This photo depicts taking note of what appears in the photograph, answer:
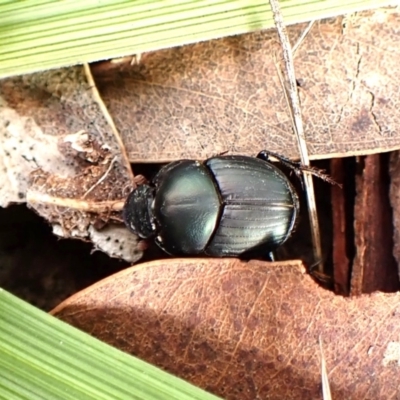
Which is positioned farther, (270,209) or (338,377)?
(270,209)

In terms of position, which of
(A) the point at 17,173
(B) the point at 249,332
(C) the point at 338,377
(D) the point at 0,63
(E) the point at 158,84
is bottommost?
(C) the point at 338,377

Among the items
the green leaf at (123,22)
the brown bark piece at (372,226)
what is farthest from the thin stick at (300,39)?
the brown bark piece at (372,226)

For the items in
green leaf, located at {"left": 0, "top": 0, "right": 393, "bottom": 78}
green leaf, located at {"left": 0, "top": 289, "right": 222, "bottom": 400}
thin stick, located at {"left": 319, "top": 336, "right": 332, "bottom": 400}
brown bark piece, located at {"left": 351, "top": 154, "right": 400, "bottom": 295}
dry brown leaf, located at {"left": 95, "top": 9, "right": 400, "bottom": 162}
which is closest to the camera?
green leaf, located at {"left": 0, "top": 289, "right": 222, "bottom": 400}

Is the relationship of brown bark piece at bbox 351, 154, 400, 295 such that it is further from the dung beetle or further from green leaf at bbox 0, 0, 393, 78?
green leaf at bbox 0, 0, 393, 78

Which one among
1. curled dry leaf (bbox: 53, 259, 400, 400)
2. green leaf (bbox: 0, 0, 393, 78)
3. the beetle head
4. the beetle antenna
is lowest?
curled dry leaf (bbox: 53, 259, 400, 400)

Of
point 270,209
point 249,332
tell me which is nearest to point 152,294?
point 249,332

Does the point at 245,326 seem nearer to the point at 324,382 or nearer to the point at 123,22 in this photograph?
the point at 324,382

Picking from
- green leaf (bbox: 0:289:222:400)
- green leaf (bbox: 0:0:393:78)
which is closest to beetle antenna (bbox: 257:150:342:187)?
green leaf (bbox: 0:0:393:78)

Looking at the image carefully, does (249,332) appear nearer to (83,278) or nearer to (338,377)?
(338,377)
